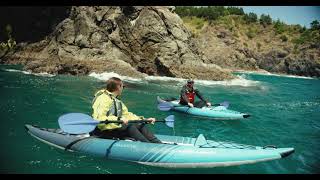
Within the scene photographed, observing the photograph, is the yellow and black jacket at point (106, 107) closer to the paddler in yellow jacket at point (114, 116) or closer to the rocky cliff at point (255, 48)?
the paddler in yellow jacket at point (114, 116)

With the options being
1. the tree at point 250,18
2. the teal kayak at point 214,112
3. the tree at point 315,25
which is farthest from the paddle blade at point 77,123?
the tree at point 250,18

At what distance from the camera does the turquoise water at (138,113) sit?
7.24 metres

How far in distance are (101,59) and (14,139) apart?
757 inches

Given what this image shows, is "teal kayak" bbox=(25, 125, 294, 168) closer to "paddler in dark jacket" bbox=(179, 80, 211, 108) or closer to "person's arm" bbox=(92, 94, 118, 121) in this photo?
"person's arm" bbox=(92, 94, 118, 121)

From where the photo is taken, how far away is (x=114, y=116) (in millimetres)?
7219

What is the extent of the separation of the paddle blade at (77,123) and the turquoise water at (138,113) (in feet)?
1.91

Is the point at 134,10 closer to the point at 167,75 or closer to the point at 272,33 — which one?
the point at 167,75

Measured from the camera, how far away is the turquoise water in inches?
285

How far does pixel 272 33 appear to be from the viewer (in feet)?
284

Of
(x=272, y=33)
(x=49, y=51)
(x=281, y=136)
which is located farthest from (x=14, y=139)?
(x=272, y=33)

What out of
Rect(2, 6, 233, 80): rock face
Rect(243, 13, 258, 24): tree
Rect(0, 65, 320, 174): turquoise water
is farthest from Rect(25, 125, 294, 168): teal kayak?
Rect(243, 13, 258, 24): tree

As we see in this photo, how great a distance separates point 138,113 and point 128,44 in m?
17.4

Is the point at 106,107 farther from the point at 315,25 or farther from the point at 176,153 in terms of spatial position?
the point at 315,25

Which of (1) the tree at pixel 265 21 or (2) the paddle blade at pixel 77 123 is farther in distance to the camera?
(1) the tree at pixel 265 21
